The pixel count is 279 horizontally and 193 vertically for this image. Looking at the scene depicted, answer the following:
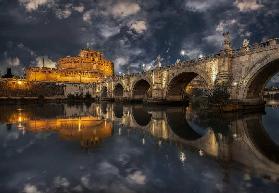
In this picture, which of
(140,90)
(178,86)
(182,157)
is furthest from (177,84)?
(182,157)

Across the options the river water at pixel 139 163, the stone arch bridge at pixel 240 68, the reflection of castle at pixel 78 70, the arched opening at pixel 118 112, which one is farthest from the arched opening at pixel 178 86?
the reflection of castle at pixel 78 70

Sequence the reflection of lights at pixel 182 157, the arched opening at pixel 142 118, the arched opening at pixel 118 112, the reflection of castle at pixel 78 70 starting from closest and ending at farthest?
the reflection of lights at pixel 182 157
the arched opening at pixel 142 118
the arched opening at pixel 118 112
the reflection of castle at pixel 78 70

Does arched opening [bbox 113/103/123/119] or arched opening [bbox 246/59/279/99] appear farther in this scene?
arched opening [bbox 113/103/123/119]

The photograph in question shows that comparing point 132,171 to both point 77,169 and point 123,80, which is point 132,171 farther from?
point 123,80

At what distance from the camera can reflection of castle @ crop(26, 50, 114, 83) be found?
108 m

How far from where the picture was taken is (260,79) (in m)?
28.2

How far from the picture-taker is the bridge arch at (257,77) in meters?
25.5

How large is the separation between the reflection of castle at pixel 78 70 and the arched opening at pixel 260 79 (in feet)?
297

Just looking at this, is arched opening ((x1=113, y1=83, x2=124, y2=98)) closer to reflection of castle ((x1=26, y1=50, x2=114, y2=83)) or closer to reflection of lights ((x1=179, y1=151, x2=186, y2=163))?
reflection of castle ((x1=26, y1=50, x2=114, y2=83))

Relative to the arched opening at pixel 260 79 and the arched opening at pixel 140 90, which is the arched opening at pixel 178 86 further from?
the arched opening at pixel 260 79

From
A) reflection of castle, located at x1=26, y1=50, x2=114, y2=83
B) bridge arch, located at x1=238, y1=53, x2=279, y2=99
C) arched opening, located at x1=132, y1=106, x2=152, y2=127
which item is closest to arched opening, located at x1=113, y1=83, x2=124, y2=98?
reflection of castle, located at x1=26, y1=50, x2=114, y2=83

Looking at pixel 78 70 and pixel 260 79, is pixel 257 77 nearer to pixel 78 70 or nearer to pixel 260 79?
pixel 260 79

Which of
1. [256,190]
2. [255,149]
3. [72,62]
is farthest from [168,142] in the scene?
[72,62]

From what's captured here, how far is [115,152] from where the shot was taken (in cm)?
1059
